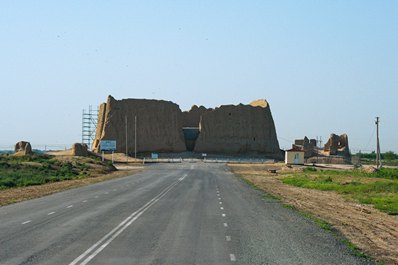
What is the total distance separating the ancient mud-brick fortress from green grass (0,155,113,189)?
2188 inches

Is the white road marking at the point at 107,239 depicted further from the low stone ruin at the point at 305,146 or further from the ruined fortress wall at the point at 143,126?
the low stone ruin at the point at 305,146

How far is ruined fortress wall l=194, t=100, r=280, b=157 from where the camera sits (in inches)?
5595

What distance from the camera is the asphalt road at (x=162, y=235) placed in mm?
13553

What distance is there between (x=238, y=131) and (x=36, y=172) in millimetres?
87678

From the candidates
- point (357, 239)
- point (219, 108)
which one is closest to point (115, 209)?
point (357, 239)

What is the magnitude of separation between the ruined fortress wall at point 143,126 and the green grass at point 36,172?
54499 millimetres

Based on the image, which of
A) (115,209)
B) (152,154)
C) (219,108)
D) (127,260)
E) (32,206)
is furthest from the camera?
(219,108)

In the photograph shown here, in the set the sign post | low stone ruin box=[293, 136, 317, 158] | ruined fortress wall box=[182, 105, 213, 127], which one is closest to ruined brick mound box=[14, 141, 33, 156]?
the sign post

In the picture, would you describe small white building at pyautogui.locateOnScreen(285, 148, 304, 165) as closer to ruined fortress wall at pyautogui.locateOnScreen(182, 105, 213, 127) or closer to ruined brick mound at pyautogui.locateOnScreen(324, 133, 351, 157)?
ruined brick mound at pyautogui.locateOnScreen(324, 133, 351, 157)

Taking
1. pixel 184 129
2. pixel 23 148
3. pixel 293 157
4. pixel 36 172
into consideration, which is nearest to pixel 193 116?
pixel 184 129

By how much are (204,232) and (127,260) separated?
18.1ft

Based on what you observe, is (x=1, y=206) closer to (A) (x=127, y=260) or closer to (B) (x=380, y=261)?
(A) (x=127, y=260)

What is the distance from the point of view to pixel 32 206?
92.4 ft

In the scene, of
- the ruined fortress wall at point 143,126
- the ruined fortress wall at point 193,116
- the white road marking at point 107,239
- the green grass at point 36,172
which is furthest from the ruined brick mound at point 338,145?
the white road marking at point 107,239
